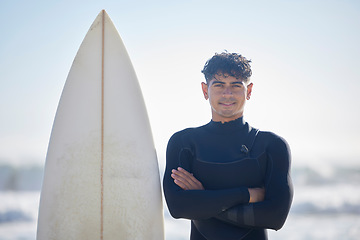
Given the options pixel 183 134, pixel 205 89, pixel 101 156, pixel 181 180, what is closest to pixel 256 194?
pixel 181 180

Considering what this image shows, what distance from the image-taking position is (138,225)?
2146 millimetres

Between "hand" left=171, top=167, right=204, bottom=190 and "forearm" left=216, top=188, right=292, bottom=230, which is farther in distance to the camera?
"hand" left=171, top=167, right=204, bottom=190

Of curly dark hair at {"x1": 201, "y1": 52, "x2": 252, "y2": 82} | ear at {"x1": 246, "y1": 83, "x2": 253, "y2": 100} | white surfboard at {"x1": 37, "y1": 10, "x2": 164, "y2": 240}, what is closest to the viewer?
curly dark hair at {"x1": 201, "y1": 52, "x2": 252, "y2": 82}

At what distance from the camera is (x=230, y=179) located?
5.90 ft

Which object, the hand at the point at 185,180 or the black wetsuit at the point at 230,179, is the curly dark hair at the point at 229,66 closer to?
the black wetsuit at the point at 230,179

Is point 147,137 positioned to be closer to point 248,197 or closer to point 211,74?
point 211,74

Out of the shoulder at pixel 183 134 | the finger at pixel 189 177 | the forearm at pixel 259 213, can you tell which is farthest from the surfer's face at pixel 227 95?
the forearm at pixel 259 213

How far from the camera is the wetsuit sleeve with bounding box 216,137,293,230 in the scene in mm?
1686

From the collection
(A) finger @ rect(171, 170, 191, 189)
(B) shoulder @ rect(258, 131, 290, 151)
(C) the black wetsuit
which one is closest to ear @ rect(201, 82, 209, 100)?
(C) the black wetsuit

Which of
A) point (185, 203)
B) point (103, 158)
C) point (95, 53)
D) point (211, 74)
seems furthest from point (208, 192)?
point (95, 53)

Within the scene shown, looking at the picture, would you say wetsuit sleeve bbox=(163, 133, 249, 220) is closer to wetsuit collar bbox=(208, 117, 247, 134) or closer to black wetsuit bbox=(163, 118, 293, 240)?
black wetsuit bbox=(163, 118, 293, 240)

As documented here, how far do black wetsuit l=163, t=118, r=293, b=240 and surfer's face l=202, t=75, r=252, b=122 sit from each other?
8 centimetres

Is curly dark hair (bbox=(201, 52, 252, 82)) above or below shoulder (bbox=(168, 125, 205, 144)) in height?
above

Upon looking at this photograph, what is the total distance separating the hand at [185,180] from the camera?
1797mm
